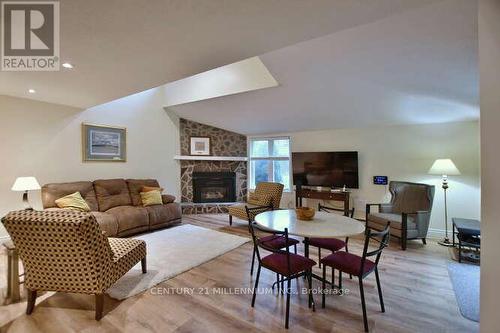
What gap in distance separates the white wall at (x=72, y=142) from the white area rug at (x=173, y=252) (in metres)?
1.82

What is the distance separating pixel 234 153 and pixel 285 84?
3333 millimetres

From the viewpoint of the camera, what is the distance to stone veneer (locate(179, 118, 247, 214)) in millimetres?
6270

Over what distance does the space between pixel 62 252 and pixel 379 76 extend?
3960 millimetres

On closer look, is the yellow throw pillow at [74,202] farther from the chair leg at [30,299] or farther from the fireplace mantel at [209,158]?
the fireplace mantel at [209,158]

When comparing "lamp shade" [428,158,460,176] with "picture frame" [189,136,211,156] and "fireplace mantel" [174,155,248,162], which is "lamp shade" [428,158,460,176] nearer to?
"fireplace mantel" [174,155,248,162]

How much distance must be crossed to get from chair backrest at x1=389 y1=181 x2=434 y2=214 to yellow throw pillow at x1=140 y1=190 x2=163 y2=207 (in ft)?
15.0

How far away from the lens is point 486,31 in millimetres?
1307

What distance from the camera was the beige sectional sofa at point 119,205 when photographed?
3.84 m

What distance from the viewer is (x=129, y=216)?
13.5ft

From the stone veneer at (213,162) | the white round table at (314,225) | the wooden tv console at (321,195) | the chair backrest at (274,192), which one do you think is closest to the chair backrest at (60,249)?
the white round table at (314,225)

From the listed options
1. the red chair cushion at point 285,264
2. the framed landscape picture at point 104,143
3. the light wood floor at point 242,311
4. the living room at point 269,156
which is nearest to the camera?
the living room at point 269,156

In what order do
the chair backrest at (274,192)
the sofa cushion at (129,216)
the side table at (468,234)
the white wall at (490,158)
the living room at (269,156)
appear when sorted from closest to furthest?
the white wall at (490,158) < the living room at (269,156) < the side table at (468,234) < the sofa cushion at (129,216) < the chair backrest at (274,192)

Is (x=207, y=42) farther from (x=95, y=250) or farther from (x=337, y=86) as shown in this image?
(x=337, y=86)

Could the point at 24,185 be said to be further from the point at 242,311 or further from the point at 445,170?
the point at 445,170
